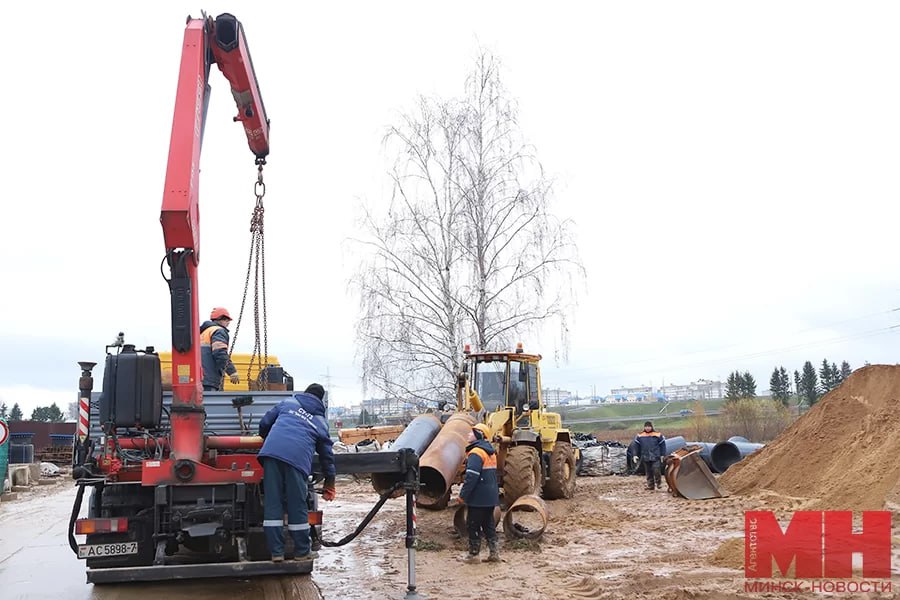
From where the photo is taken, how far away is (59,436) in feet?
123

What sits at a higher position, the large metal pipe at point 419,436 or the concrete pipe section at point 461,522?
the large metal pipe at point 419,436

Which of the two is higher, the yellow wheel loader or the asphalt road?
the yellow wheel loader

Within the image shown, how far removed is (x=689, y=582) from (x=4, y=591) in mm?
7081

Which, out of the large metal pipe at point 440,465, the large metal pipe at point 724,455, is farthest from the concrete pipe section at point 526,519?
the large metal pipe at point 724,455

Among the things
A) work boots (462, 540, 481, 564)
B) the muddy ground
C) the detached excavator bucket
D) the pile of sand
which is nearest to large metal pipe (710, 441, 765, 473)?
the pile of sand

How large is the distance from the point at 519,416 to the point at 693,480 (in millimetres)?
4218

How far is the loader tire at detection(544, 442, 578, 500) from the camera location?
51.5ft

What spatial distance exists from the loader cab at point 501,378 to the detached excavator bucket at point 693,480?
12.1 feet

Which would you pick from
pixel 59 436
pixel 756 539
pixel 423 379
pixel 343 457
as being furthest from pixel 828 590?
pixel 59 436

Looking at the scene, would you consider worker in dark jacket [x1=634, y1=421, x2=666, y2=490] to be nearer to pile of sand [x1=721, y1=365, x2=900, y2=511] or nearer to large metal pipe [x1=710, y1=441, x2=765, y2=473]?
large metal pipe [x1=710, y1=441, x2=765, y2=473]

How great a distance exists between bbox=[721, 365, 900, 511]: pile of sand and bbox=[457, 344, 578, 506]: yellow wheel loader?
3776 millimetres

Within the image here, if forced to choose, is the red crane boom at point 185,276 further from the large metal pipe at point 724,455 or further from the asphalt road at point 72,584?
the large metal pipe at point 724,455

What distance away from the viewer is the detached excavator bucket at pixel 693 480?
53.7ft

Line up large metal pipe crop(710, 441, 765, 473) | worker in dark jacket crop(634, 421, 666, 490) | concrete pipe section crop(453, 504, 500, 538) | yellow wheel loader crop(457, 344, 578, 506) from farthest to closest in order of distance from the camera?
large metal pipe crop(710, 441, 765, 473) → worker in dark jacket crop(634, 421, 666, 490) → yellow wheel loader crop(457, 344, 578, 506) → concrete pipe section crop(453, 504, 500, 538)
